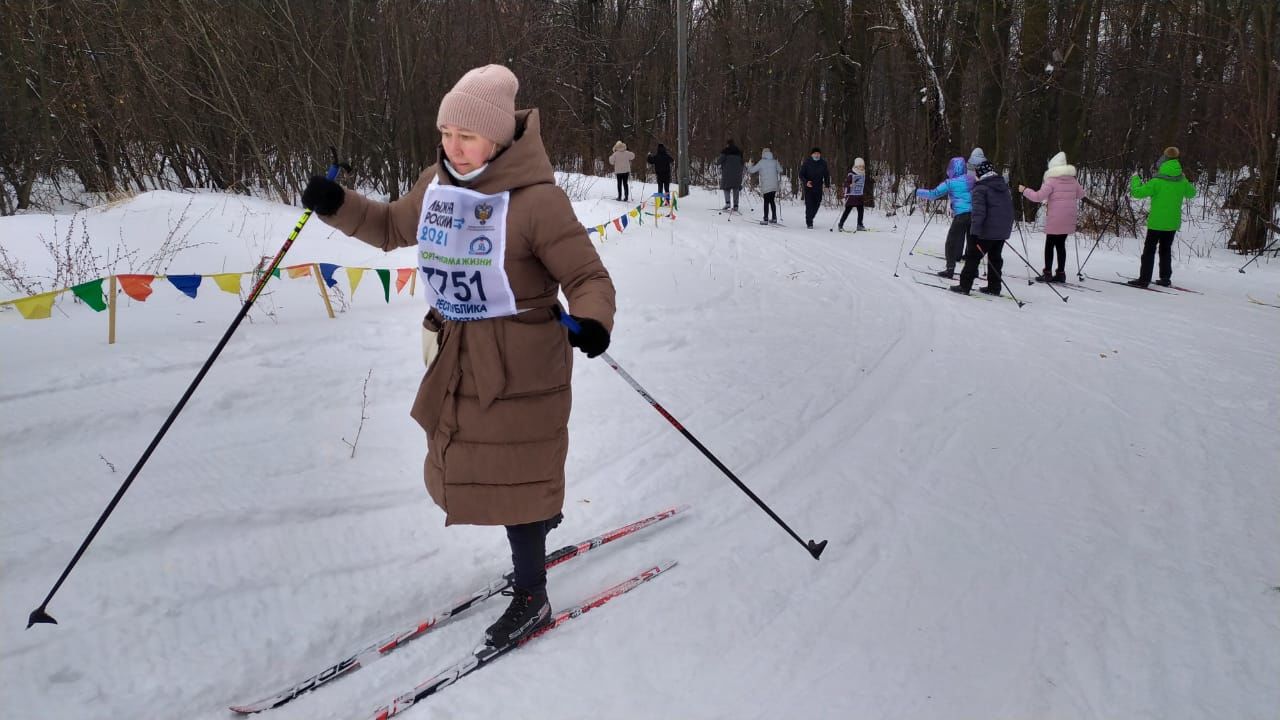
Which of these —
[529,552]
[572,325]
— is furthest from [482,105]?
[529,552]

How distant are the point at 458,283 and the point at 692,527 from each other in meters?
1.85

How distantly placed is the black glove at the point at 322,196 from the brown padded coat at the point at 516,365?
47 mm

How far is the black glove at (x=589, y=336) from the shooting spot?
227 cm

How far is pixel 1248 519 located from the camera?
372 centimetres

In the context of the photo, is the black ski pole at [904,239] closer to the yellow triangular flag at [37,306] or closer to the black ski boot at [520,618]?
the black ski boot at [520,618]

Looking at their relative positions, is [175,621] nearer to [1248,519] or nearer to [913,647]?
[913,647]

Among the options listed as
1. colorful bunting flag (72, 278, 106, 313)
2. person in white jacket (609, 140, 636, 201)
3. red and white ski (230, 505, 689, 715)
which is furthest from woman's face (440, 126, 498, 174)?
person in white jacket (609, 140, 636, 201)

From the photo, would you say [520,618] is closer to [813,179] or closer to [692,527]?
[692,527]

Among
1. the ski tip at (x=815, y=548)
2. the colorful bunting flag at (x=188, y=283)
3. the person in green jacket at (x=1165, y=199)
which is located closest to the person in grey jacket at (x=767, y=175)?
the person in green jacket at (x=1165, y=199)

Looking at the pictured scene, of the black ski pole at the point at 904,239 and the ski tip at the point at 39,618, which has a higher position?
the black ski pole at the point at 904,239

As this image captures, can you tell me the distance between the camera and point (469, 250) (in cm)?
240

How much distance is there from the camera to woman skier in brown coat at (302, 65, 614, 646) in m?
2.38

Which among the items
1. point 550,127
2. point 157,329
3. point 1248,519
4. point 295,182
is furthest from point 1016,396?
point 550,127

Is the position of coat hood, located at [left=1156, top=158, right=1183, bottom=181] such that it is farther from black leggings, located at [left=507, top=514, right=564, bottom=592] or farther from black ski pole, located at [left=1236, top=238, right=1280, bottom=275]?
black leggings, located at [left=507, top=514, right=564, bottom=592]
